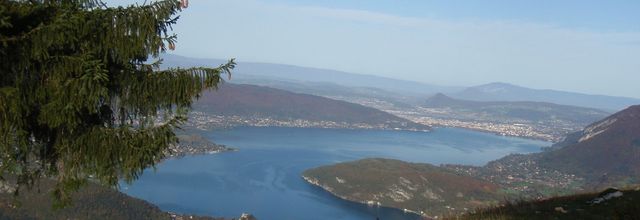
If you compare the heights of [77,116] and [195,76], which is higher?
[195,76]

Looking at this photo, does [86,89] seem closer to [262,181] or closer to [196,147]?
[262,181]

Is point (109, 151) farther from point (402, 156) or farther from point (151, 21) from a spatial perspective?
point (402, 156)

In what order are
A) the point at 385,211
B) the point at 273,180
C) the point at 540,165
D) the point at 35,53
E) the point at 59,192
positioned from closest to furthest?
the point at 35,53
the point at 59,192
the point at 385,211
the point at 273,180
the point at 540,165

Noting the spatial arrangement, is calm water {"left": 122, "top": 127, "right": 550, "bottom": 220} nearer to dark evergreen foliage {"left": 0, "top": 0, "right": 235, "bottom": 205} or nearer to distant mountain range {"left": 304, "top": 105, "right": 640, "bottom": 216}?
distant mountain range {"left": 304, "top": 105, "right": 640, "bottom": 216}

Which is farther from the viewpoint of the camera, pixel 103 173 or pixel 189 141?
pixel 189 141

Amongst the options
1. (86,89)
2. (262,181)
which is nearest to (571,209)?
(86,89)

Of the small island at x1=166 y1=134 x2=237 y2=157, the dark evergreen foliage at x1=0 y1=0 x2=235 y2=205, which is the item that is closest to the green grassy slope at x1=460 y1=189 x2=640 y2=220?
the dark evergreen foliage at x1=0 y1=0 x2=235 y2=205

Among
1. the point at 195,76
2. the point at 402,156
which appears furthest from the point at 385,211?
the point at 195,76

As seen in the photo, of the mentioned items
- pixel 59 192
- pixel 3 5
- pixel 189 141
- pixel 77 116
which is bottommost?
pixel 189 141
